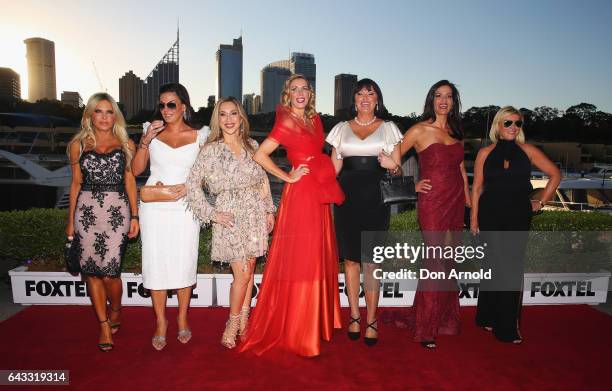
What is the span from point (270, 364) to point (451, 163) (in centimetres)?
256

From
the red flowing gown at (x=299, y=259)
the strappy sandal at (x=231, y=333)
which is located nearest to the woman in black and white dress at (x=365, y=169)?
the red flowing gown at (x=299, y=259)

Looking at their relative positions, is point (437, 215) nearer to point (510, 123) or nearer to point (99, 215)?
point (510, 123)

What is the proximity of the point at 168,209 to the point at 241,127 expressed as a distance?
1.05 metres

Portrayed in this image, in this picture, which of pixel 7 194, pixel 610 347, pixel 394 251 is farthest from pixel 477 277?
pixel 7 194

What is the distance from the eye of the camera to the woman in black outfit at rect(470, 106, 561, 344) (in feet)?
14.0

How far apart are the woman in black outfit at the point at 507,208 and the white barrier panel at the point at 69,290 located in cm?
331

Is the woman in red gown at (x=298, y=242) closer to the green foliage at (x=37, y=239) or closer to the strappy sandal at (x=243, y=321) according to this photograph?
the strappy sandal at (x=243, y=321)

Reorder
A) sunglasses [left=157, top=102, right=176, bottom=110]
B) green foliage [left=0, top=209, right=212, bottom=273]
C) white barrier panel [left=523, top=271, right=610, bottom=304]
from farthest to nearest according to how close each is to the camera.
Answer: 1. green foliage [left=0, top=209, right=212, bottom=273]
2. white barrier panel [left=523, top=271, right=610, bottom=304]
3. sunglasses [left=157, top=102, right=176, bottom=110]

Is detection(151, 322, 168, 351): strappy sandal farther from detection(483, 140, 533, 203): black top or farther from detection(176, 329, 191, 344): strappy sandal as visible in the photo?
detection(483, 140, 533, 203): black top

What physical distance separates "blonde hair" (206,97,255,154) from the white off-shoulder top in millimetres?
933

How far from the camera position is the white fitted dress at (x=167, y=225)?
3.98m

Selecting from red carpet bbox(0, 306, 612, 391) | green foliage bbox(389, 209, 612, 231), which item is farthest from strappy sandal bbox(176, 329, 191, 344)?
green foliage bbox(389, 209, 612, 231)

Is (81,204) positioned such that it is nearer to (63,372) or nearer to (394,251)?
(63,372)

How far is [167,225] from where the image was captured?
4000 millimetres
